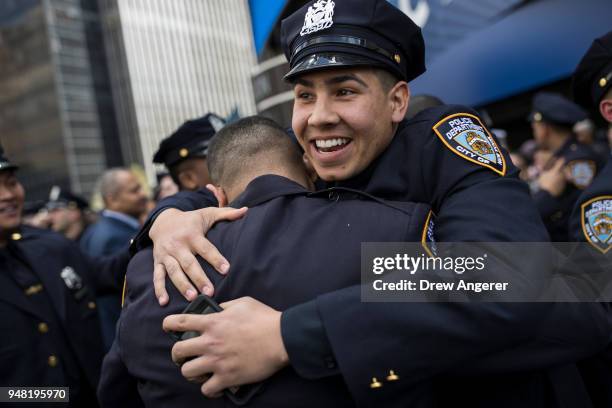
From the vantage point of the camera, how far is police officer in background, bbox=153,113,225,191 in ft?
11.7

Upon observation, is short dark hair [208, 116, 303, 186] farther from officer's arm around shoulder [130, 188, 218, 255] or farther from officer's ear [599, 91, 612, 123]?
officer's ear [599, 91, 612, 123]

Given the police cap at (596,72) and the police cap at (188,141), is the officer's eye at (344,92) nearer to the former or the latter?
the police cap at (596,72)

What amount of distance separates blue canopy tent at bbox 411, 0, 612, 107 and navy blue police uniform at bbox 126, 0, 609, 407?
15.1ft

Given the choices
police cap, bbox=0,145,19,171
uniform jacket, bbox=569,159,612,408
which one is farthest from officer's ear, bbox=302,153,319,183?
police cap, bbox=0,145,19,171

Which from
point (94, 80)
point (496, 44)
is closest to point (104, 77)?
point (94, 80)

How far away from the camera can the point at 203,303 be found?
4.48 feet

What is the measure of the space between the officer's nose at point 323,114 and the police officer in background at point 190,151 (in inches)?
78.2

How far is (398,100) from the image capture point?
5.80 ft

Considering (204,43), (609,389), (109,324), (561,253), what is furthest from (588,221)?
(204,43)

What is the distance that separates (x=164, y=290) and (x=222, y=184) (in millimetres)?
431

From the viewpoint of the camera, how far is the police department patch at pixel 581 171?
3490mm

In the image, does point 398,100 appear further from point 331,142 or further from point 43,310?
point 43,310

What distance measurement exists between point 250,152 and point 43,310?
215 cm

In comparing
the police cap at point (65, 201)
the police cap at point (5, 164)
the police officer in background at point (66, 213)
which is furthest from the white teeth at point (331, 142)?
the police cap at point (65, 201)
